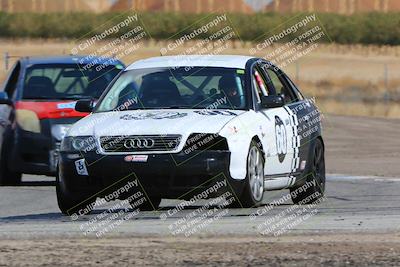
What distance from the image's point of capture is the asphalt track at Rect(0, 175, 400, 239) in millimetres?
10211

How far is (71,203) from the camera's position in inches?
488

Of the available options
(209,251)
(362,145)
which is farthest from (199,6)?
(209,251)

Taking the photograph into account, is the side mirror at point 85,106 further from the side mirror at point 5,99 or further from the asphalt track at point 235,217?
the side mirror at point 5,99

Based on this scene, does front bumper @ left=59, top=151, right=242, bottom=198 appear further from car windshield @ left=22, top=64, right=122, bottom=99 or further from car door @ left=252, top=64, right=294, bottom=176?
car windshield @ left=22, top=64, right=122, bottom=99

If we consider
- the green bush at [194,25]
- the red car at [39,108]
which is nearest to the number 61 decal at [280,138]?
the red car at [39,108]

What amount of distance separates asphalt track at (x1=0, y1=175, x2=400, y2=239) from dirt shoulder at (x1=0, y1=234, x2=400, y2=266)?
384 mm

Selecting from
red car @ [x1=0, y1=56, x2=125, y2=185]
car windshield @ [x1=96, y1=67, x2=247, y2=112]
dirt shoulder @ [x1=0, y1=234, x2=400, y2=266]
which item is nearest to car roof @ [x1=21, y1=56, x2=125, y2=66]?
red car @ [x1=0, y1=56, x2=125, y2=185]

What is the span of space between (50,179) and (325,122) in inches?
566

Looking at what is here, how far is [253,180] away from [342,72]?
47679mm

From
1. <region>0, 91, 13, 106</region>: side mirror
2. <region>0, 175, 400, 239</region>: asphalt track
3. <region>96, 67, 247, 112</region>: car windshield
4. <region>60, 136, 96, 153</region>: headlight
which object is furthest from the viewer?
<region>0, 91, 13, 106</region>: side mirror

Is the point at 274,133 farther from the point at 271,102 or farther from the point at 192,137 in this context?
the point at 192,137

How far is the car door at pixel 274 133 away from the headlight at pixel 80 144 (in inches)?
64.2

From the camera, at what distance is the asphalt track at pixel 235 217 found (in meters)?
10.2

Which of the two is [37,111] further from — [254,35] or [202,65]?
[254,35]
